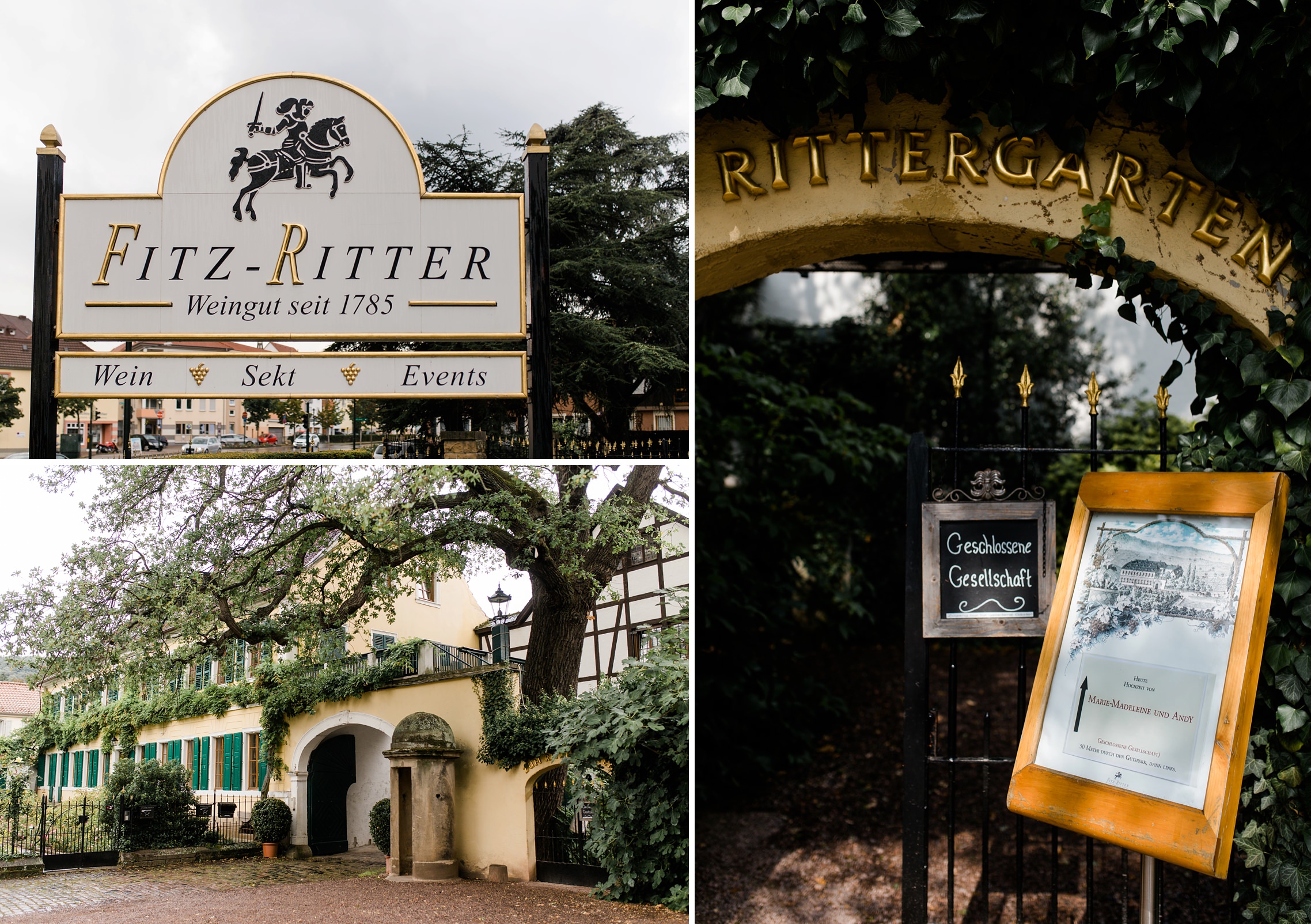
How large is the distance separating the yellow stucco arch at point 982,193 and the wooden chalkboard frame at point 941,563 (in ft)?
3.16

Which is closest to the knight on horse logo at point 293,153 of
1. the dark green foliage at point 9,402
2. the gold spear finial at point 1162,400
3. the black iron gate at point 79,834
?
the dark green foliage at point 9,402

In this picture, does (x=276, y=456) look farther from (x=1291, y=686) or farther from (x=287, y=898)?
(x=1291, y=686)

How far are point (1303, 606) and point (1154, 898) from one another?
1034 millimetres

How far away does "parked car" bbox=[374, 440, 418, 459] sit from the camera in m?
2.57

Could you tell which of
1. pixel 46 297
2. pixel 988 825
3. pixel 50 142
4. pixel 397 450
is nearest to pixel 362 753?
pixel 397 450

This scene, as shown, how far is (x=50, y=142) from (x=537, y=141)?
4.53 ft

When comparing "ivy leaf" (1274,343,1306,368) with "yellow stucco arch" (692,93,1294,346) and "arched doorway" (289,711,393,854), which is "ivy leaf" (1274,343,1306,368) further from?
"arched doorway" (289,711,393,854)

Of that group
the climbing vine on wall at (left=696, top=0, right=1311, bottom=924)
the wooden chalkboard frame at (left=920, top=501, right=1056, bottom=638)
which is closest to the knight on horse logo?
the climbing vine on wall at (left=696, top=0, right=1311, bottom=924)

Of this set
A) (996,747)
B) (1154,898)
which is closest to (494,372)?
(1154,898)

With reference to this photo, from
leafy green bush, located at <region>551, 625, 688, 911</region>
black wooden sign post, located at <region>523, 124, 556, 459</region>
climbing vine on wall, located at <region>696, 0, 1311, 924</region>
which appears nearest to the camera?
leafy green bush, located at <region>551, 625, 688, 911</region>

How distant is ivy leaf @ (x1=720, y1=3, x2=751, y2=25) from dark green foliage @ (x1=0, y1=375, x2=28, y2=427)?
237 centimetres

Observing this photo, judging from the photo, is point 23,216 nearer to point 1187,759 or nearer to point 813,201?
point 813,201

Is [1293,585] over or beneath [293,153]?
beneath

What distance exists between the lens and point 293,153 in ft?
8.04
